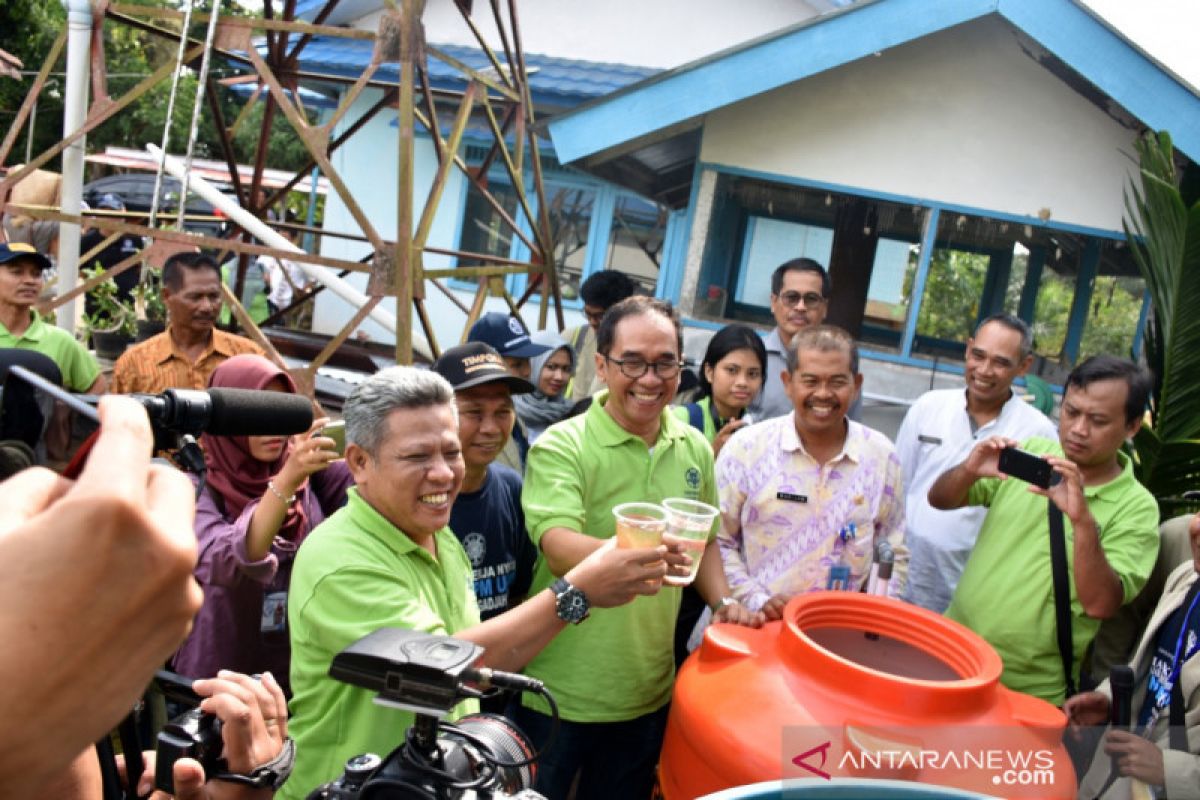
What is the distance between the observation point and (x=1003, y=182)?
6367 millimetres

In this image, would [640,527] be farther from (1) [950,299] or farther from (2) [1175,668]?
(1) [950,299]

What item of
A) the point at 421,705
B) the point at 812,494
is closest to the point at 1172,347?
the point at 812,494

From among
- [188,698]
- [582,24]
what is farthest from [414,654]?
[582,24]

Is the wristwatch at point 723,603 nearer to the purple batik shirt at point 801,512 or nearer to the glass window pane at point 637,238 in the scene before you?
the purple batik shirt at point 801,512

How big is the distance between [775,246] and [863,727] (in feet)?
18.7

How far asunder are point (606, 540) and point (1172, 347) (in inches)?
122

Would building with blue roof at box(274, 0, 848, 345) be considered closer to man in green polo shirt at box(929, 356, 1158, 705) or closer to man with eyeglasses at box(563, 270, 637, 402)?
man with eyeglasses at box(563, 270, 637, 402)

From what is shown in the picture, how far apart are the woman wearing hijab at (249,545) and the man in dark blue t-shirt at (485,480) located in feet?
1.31

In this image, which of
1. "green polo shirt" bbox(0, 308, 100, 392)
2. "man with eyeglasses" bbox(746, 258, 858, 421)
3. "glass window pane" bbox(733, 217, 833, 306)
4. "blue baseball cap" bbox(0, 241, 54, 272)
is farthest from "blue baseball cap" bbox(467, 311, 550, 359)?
"glass window pane" bbox(733, 217, 833, 306)

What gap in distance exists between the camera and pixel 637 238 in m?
9.55

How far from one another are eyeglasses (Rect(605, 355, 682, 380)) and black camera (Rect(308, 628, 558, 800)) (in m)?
1.38

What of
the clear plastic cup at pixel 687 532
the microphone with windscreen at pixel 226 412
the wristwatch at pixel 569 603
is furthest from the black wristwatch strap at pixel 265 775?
the clear plastic cup at pixel 687 532

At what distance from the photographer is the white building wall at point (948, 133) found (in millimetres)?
6242

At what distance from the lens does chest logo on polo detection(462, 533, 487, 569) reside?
2.57 metres
